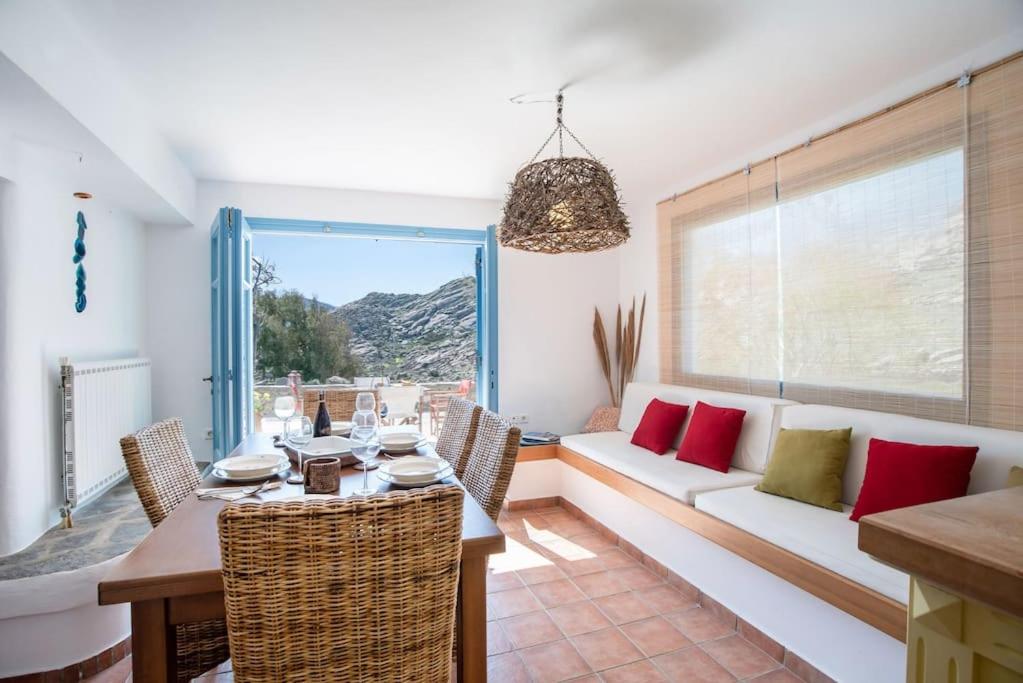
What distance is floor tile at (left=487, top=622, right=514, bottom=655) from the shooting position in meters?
2.15

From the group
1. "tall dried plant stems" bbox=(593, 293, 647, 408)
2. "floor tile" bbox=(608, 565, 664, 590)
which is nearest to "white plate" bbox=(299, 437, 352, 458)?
"floor tile" bbox=(608, 565, 664, 590)

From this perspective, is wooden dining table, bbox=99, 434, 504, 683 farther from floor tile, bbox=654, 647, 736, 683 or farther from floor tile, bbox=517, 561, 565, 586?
floor tile, bbox=517, 561, 565, 586

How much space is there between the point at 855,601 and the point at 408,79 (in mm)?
2794

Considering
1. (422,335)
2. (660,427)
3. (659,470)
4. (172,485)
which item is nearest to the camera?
(172,485)

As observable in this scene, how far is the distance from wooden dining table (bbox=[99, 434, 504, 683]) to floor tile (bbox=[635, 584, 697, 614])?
4.66ft

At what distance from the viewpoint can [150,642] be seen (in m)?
1.14

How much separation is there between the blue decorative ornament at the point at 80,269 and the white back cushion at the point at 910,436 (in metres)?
3.96

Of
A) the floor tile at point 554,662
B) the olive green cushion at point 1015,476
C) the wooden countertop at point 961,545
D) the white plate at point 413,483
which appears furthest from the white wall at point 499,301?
the wooden countertop at point 961,545

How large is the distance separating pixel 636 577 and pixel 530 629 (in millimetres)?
790

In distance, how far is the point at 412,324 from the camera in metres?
8.11

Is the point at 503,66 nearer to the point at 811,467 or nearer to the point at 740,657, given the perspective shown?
the point at 811,467

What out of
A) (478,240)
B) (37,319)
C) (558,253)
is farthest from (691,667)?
(478,240)

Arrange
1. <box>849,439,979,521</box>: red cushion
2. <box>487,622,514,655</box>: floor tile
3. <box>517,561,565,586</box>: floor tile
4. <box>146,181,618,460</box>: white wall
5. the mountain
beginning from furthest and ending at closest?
the mountain
<box>146,181,618,460</box>: white wall
<box>517,561,565,586</box>: floor tile
<box>487,622,514,655</box>: floor tile
<box>849,439,979,521</box>: red cushion

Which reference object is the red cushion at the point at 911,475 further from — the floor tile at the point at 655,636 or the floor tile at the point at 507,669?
the floor tile at the point at 507,669
